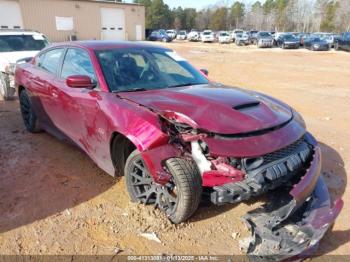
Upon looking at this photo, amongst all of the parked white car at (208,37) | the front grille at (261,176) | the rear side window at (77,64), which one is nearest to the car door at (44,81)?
the rear side window at (77,64)

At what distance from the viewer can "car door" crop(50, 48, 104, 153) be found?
3.69m

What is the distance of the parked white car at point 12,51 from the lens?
26.1ft

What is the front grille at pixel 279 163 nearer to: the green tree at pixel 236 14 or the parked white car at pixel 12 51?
the parked white car at pixel 12 51

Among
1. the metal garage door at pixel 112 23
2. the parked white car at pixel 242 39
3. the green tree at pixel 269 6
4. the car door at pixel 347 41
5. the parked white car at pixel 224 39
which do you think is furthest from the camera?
the green tree at pixel 269 6

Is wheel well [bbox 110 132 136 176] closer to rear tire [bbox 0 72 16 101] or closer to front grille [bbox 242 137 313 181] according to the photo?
front grille [bbox 242 137 313 181]

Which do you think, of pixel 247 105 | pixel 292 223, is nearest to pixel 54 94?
pixel 247 105

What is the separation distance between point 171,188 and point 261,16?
80196 millimetres

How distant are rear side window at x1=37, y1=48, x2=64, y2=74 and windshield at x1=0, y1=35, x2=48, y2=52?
171 inches

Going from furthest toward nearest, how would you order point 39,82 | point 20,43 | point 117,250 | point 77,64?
point 20,43 → point 39,82 → point 77,64 → point 117,250

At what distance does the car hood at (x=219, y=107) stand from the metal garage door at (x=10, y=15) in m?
32.2

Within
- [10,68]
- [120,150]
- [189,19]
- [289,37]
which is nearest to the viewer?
[120,150]

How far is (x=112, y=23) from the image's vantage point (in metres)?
40.0

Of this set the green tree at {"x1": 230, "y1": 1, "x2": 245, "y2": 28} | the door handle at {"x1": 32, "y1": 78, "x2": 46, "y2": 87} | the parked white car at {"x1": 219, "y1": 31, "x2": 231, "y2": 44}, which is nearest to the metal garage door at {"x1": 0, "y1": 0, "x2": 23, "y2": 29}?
the parked white car at {"x1": 219, "y1": 31, "x2": 231, "y2": 44}

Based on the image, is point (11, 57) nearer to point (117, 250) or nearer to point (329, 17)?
point (117, 250)
